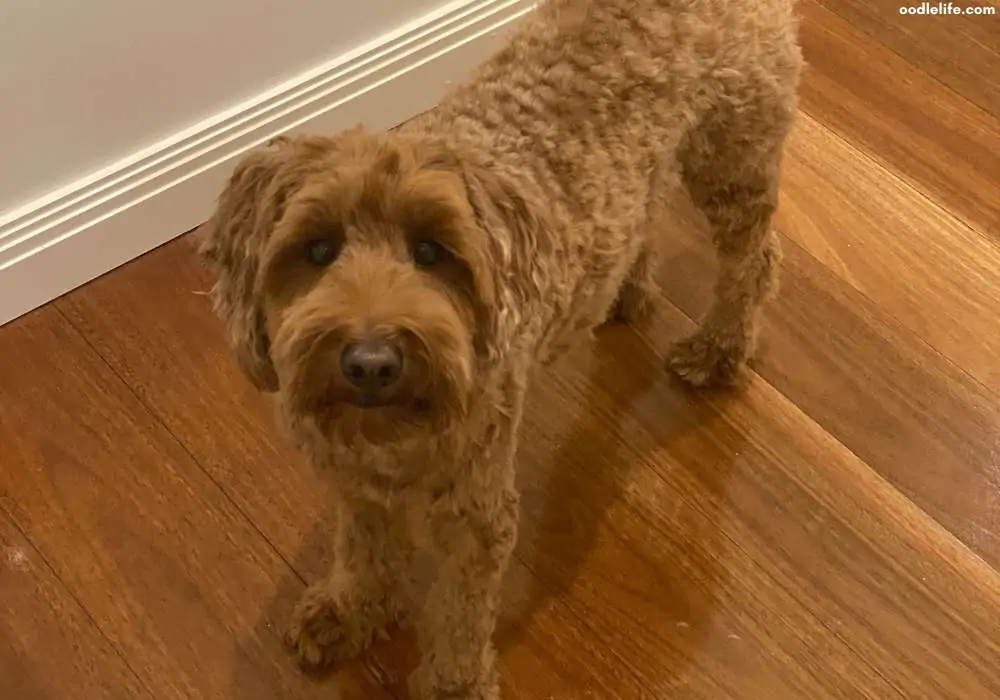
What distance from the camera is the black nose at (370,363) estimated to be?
120cm

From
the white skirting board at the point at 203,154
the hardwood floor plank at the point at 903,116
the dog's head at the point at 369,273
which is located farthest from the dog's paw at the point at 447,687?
the hardwood floor plank at the point at 903,116

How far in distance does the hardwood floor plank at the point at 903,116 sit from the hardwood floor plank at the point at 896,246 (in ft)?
0.18

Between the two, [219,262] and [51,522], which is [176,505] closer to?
[51,522]

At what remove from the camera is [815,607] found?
190cm

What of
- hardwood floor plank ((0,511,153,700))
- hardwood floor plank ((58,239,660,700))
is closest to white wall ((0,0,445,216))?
hardwood floor plank ((58,239,660,700))

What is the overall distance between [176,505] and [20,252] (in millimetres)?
583

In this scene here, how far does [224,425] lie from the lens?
6.74 feet

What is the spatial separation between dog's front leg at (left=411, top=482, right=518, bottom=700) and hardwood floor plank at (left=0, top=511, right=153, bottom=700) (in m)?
0.46

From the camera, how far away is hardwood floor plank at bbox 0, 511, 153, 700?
1751mm

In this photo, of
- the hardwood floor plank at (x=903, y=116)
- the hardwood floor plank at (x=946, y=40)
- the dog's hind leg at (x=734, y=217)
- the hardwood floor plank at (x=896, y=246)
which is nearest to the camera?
the dog's hind leg at (x=734, y=217)

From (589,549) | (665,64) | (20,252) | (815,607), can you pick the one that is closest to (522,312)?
(665,64)

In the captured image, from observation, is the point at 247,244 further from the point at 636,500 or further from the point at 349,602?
the point at 636,500

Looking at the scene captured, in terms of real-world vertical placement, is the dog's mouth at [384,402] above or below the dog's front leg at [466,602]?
above

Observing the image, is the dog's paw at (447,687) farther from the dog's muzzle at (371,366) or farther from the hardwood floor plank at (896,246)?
the hardwood floor plank at (896,246)
